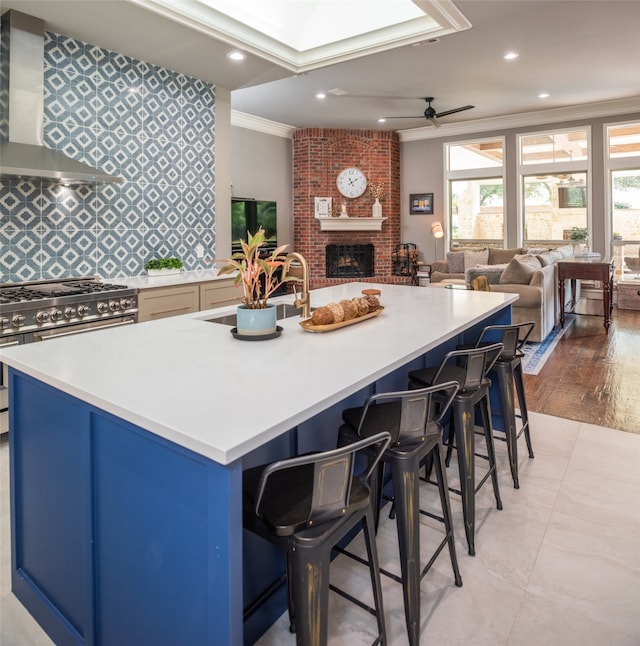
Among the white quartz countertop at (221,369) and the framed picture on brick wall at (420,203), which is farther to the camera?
the framed picture on brick wall at (420,203)

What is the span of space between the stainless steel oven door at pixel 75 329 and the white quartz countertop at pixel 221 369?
50.4 inches

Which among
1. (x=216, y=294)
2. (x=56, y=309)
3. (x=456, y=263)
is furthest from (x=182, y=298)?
(x=456, y=263)

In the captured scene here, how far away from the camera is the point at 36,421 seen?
156 cm

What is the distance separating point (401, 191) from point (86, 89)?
253 inches

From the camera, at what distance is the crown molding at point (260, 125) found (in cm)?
734

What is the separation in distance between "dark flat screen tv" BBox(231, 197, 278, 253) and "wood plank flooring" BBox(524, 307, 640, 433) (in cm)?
409

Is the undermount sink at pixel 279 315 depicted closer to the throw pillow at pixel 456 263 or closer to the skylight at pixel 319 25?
the skylight at pixel 319 25

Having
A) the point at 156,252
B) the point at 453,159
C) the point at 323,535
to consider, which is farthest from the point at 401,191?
the point at 323,535

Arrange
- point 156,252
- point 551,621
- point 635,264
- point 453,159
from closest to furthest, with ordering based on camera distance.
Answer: point 551,621 → point 156,252 → point 635,264 → point 453,159

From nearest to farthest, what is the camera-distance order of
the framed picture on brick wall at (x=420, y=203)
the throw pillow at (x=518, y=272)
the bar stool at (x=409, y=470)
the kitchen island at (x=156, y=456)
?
the kitchen island at (x=156, y=456) → the bar stool at (x=409, y=470) → the throw pillow at (x=518, y=272) → the framed picture on brick wall at (x=420, y=203)

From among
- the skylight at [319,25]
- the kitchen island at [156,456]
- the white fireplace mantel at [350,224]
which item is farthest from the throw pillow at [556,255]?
the kitchen island at [156,456]

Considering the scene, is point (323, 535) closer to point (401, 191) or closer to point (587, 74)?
point (587, 74)

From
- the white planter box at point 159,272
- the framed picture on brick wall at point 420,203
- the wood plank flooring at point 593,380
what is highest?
the framed picture on brick wall at point 420,203

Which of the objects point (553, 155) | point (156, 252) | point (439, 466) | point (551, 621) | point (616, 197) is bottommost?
point (551, 621)
